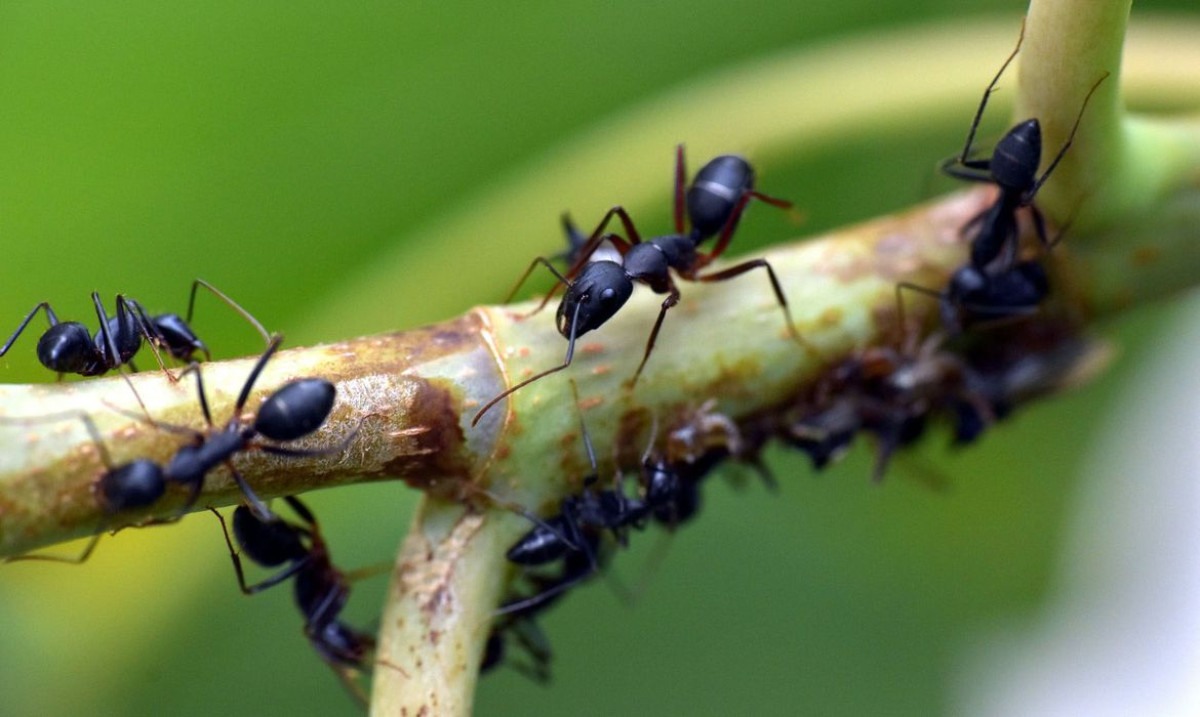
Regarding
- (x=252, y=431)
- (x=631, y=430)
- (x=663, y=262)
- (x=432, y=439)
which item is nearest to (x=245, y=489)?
(x=252, y=431)

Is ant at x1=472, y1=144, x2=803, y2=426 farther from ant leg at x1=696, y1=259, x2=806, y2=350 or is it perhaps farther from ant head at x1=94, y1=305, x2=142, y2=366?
ant head at x1=94, y1=305, x2=142, y2=366

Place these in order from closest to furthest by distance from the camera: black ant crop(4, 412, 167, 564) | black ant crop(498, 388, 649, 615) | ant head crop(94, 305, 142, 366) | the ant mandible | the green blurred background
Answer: black ant crop(4, 412, 167, 564) → black ant crop(498, 388, 649, 615) → the ant mandible → ant head crop(94, 305, 142, 366) → the green blurred background

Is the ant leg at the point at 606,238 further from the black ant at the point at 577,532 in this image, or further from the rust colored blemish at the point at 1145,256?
the rust colored blemish at the point at 1145,256

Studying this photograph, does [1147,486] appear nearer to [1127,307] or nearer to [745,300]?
[1127,307]

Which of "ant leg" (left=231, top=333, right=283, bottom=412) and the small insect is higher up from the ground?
"ant leg" (left=231, top=333, right=283, bottom=412)

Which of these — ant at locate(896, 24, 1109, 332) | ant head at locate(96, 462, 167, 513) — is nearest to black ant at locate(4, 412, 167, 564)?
ant head at locate(96, 462, 167, 513)

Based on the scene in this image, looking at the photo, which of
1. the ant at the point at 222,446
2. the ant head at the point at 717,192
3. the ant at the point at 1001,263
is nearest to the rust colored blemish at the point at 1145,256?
the ant at the point at 1001,263
